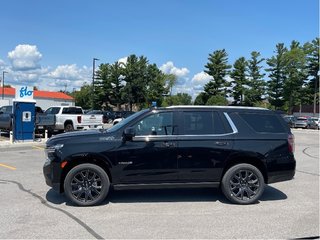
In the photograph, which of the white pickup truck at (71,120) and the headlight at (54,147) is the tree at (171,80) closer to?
the white pickup truck at (71,120)

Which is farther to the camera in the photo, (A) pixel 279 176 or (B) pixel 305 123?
(B) pixel 305 123

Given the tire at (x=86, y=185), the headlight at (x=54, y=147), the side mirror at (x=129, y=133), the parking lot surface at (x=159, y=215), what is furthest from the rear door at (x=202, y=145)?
the headlight at (x=54, y=147)

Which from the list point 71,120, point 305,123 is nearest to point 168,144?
point 71,120

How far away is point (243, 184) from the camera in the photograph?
6980 millimetres

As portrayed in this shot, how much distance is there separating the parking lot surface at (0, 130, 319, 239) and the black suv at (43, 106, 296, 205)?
0.39 metres

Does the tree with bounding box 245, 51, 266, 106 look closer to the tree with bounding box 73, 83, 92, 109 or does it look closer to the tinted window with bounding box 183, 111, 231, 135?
the tree with bounding box 73, 83, 92, 109

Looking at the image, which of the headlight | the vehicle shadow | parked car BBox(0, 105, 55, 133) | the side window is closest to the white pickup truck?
parked car BBox(0, 105, 55, 133)

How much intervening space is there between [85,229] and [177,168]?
6.78ft

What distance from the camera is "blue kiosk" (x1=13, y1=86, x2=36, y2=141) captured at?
17.8m

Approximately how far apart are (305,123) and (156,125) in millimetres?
45350

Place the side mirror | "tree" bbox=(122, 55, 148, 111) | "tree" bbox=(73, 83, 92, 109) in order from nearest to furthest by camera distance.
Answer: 1. the side mirror
2. "tree" bbox=(122, 55, 148, 111)
3. "tree" bbox=(73, 83, 92, 109)

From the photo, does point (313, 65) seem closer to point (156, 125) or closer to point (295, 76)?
point (295, 76)

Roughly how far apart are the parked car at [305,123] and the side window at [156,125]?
45.0 meters

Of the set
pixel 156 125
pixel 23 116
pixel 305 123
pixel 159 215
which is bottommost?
pixel 159 215
